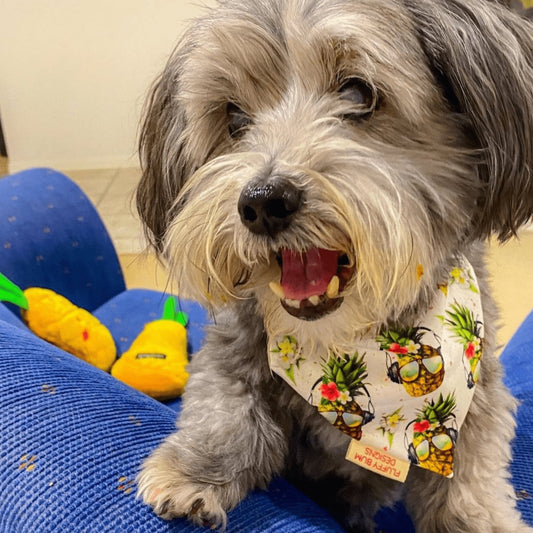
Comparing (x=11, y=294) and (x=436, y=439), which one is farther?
(x=11, y=294)

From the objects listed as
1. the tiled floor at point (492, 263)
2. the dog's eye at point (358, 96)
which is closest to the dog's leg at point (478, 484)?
the dog's eye at point (358, 96)

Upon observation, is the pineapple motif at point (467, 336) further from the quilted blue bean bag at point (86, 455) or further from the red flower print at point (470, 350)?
the quilted blue bean bag at point (86, 455)

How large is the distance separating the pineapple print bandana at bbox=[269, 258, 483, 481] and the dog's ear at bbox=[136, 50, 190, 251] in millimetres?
312

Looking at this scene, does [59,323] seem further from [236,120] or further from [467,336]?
[467,336]

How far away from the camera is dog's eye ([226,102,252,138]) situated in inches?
39.7

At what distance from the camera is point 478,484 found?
3.45 feet

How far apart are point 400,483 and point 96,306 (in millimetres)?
1210

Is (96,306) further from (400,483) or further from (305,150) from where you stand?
(305,150)

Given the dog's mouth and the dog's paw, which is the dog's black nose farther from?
the dog's paw

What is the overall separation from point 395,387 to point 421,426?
81 mm

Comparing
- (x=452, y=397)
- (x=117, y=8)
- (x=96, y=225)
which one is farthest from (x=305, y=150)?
(x=117, y=8)

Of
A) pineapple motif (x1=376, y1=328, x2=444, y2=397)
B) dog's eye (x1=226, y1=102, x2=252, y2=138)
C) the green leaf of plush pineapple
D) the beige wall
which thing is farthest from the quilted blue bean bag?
the beige wall

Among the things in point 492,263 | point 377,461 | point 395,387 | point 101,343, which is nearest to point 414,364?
point 395,387

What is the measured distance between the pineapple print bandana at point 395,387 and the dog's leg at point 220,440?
7cm
